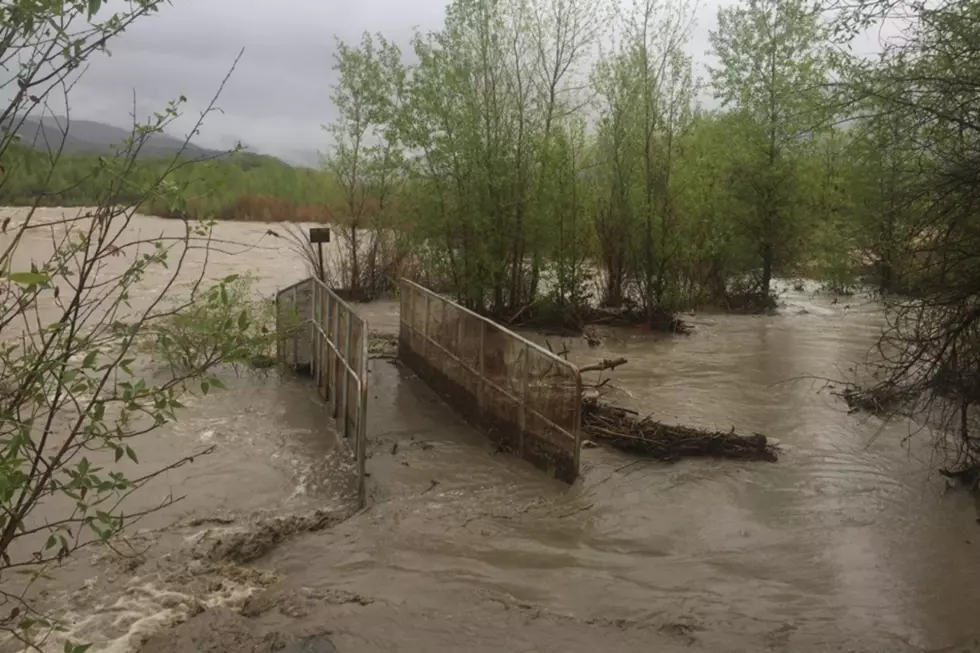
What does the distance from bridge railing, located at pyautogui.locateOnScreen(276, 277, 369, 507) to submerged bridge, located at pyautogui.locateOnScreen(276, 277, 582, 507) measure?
1cm

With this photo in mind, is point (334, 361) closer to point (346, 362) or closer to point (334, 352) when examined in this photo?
point (334, 352)

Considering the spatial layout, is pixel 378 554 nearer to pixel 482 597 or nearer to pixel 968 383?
pixel 482 597

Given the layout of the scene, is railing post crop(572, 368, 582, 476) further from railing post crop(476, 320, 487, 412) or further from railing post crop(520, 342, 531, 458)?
railing post crop(476, 320, 487, 412)

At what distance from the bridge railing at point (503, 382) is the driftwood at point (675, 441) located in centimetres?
105

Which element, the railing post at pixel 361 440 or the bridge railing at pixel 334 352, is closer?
the railing post at pixel 361 440

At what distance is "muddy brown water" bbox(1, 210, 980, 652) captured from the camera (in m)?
5.49

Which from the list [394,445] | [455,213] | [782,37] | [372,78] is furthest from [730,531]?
[782,37]

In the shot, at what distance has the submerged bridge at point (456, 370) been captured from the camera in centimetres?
795

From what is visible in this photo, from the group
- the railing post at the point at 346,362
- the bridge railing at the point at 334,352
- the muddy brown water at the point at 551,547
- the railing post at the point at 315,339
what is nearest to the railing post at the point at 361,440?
the bridge railing at the point at 334,352

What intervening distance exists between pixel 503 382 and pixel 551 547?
2.79m

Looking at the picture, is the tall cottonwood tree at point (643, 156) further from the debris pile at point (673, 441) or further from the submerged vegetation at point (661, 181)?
the debris pile at point (673, 441)

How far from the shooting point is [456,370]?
10578mm

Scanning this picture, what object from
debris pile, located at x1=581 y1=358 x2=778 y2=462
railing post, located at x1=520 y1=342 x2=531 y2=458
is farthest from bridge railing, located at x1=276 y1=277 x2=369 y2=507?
debris pile, located at x1=581 y1=358 x2=778 y2=462

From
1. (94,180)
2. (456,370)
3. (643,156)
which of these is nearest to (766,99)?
(643,156)
